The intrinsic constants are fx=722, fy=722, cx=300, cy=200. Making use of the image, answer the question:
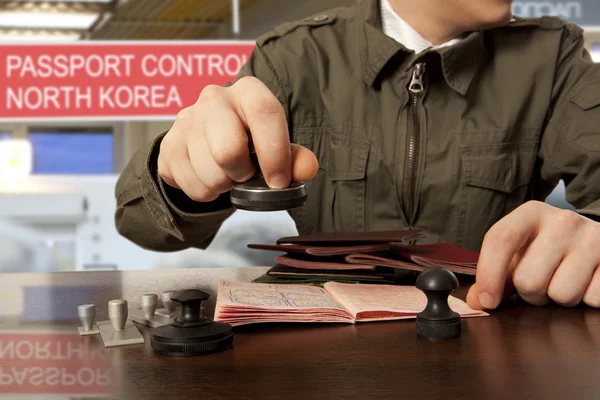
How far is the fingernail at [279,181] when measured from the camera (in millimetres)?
696

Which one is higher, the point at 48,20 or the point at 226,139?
the point at 48,20

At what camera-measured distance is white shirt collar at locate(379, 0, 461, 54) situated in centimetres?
141

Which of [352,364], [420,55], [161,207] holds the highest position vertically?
[420,55]

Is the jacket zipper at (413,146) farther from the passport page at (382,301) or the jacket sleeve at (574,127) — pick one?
the passport page at (382,301)

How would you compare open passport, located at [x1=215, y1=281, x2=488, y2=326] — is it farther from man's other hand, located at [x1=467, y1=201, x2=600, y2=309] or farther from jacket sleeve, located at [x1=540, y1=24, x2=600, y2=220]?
jacket sleeve, located at [x1=540, y1=24, x2=600, y2=220]

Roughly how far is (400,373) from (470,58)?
2.95ft

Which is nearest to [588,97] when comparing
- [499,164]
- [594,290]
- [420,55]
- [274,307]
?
[499,164]

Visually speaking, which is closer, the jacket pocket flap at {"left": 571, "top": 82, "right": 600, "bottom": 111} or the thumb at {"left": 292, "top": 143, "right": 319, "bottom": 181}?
the thumb at {"left": 292, "top": 143, "right": 319, "bottom": 181}

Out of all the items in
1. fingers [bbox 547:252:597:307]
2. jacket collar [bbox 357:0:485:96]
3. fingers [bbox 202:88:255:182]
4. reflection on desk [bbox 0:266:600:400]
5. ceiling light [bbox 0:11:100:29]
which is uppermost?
ceiling light [bbox 0:11:100:29]

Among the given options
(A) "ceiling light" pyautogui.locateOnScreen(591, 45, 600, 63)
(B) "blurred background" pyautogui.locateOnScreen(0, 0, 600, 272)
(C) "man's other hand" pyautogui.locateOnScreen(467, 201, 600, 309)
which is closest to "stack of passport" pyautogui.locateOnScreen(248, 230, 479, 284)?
(C) "man's other hand" pyautogui.locateOnScreen(467, 201, 600, 309)

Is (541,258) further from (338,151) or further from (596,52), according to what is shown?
(596,52)

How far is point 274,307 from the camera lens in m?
0.70

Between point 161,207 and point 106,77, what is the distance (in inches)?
62.7

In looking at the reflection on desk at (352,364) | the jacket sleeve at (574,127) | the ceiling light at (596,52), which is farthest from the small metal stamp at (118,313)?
the ceiling light at (596,52)
